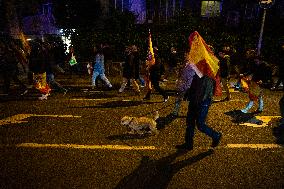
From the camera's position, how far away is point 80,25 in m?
22.6

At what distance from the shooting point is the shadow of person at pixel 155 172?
18.0 feet

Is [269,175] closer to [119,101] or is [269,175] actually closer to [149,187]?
[149,187]

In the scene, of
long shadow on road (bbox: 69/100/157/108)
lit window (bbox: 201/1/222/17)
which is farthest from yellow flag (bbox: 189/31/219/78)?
lit window (bbox: 201/1/222/17)

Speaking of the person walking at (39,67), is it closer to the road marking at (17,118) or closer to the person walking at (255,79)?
the road marking at (17,118)

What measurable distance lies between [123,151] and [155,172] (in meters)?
1.09

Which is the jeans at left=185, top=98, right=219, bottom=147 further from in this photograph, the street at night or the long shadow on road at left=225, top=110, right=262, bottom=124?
the long shadow on road at left=225, top=110, right=262, bottom=124

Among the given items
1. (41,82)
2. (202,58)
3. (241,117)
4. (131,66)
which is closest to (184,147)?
(202,58)

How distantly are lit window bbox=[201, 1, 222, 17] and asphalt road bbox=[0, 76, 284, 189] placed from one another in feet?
60.2

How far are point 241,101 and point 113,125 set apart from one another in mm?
5316

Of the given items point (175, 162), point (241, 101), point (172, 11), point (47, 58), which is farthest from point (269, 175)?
point (172, 11)

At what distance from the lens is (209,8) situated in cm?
2762

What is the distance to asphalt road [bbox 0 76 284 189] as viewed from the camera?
18.4 feet

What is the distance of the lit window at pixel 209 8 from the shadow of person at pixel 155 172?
22.4m

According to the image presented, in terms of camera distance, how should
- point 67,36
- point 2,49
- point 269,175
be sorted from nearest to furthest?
point 269,175 → point 2,49 → point 67,36
